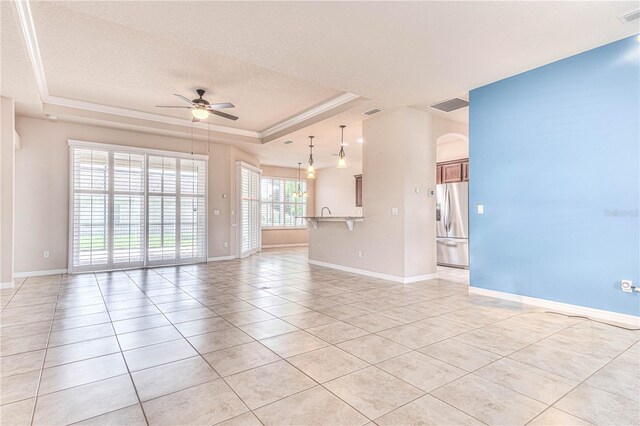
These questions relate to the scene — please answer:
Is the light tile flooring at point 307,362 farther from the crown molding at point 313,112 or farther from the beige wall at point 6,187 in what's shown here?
the crown molding at point 313,112

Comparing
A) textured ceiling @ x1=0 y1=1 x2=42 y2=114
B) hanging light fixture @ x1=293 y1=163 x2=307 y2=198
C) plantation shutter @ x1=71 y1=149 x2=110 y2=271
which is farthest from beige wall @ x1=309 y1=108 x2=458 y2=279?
hanging light fixture @ x1=293 y1=163 x2=307 y2=198

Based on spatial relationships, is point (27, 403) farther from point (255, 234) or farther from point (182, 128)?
point (255, 234)

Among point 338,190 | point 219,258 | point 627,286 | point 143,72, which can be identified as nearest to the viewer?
point 627,286

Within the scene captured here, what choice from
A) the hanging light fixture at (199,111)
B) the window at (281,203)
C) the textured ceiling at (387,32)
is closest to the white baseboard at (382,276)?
the textured ceiling at (387,32)

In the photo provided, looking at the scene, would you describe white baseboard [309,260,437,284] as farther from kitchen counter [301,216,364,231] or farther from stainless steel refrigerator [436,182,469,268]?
stainless steel refrigerator [436,182,469,268]

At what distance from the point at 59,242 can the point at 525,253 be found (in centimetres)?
773

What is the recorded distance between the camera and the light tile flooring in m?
1.82

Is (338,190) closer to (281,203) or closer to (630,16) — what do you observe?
(281,203)

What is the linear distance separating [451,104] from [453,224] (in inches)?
109

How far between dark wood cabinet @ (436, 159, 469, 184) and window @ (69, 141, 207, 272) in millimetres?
5561

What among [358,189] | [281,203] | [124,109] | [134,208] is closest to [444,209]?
[358,189]

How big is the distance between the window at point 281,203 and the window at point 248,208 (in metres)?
1.46

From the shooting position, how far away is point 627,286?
3.28 m

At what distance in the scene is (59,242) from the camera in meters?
6.06
